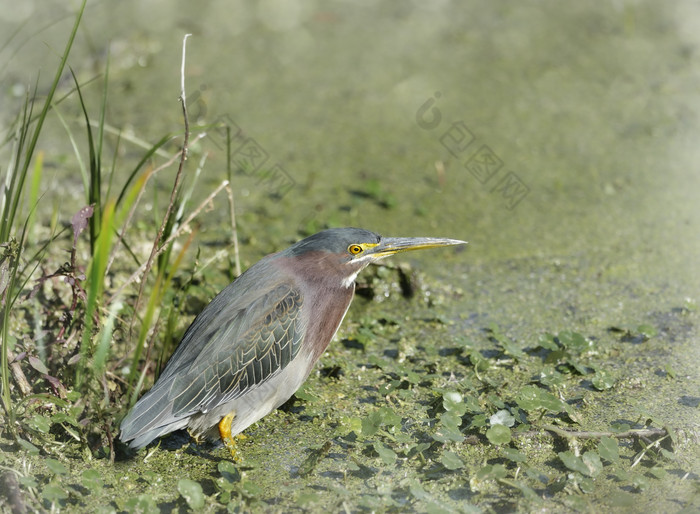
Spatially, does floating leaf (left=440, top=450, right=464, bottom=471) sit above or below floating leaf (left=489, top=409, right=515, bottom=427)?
below

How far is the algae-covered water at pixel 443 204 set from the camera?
330 cm

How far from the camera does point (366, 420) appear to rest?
3.43 metres

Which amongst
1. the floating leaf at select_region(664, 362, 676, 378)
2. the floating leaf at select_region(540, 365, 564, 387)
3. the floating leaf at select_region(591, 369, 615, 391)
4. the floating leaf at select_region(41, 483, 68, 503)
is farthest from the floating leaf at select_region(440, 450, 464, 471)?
the floating leaf at select_region(41, 483, 68, 503)

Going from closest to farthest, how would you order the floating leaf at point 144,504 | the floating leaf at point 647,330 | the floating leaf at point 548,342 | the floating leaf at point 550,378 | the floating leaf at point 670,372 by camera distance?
1. the floating leaf at point 144,504
2. the floating leaf at point 550,378
3. the floating leaf at point 670,372
4. the floating leaf at point 548,342
5. the floating leaf at point 647,330

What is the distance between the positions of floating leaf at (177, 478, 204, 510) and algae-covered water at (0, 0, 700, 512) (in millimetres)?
117

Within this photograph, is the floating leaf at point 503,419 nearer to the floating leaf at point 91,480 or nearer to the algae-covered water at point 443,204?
the algae-covered water at point 443,204

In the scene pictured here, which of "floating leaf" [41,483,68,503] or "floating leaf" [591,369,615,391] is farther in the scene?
"floating leaf" [591,369,615,391]

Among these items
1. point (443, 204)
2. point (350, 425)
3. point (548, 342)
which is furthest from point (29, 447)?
point (443, 204)

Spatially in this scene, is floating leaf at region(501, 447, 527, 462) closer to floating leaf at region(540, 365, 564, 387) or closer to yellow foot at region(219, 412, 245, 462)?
floating leaf at region(540, 365, 564, 387)

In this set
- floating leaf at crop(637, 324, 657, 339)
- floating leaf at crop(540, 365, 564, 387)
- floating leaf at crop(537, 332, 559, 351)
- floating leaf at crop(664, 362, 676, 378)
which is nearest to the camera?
floating leaf at crop(540, 365, 564, 387)

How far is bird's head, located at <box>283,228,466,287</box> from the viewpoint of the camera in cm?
382

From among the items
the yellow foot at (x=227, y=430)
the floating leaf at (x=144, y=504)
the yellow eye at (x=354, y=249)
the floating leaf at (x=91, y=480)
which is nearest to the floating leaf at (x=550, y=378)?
the yellow eye at (x=354, y=249)

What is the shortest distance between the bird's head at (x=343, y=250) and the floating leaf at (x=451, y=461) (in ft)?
3.34

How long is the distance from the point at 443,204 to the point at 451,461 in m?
2.62
